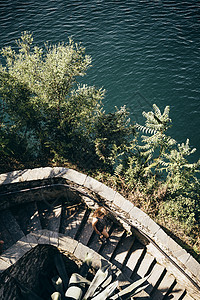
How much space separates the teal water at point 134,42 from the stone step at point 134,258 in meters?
7.42

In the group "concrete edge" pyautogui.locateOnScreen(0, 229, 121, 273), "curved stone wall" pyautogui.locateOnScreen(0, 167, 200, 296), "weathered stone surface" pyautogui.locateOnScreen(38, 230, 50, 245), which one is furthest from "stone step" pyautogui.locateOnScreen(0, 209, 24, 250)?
"curved stone wall" pyautogui.locateOnScreen(0, 167, 200, 296)

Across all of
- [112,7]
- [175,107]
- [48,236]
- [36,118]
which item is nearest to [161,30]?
[112,7]

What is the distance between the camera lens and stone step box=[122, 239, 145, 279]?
24.1 ft

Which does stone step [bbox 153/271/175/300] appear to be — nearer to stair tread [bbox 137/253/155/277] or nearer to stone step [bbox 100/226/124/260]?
stair tread [bbox 137/253/155/277]

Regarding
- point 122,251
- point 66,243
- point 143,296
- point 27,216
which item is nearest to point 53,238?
point 66,243

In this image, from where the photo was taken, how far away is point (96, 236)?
7527 millimetres

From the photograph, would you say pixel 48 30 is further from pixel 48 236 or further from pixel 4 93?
pixel 48 236

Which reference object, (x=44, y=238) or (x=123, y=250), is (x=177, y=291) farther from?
(x=44, y=238)

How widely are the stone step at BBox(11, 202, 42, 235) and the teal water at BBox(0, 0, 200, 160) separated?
9644 millimetres

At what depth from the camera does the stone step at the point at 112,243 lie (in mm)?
7312

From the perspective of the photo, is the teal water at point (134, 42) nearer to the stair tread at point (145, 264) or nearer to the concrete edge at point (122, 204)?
the stair tread at point (145, 264)

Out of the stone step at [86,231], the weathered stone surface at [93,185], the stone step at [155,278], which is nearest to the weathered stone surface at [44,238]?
the stone step at [86,231]

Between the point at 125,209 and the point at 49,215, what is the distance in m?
2.43

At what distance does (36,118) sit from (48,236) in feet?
13.6
